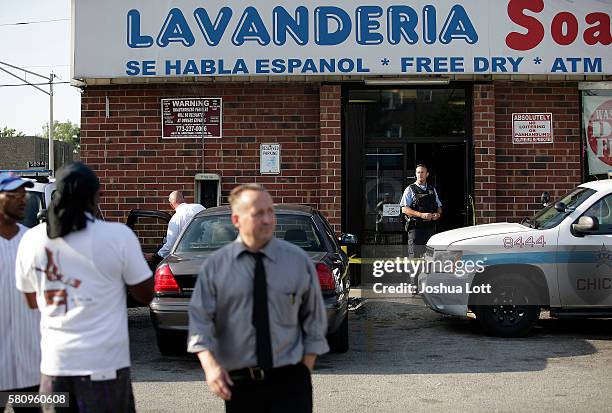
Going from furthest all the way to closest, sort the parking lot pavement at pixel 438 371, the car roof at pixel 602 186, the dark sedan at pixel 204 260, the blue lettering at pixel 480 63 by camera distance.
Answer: the blue lettering at pixel 480 63 < the car roof at pixel 602 186 < the dark sedan at pixel 204 260 < the parking lot pavement at pixel 438 371

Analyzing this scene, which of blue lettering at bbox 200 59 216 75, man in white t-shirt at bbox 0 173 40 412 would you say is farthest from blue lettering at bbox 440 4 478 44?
man in white t-shirt at bbox 0 173 40 412

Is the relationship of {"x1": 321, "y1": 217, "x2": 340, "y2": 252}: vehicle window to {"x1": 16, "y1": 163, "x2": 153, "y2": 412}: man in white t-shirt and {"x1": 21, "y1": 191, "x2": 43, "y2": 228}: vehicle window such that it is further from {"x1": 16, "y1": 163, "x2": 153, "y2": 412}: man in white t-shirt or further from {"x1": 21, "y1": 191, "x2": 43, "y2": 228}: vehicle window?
{"x1": 16, "y1": 163, "x2": 153, "y2": 412}: man in white t-shirt

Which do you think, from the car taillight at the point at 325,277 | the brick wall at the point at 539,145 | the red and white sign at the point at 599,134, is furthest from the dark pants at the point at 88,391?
the red and white sign at the point at 599,134

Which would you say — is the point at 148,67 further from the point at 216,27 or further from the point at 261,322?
the point at 261,322

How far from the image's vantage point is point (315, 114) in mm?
13875

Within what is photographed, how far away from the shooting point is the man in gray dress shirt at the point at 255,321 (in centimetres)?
374

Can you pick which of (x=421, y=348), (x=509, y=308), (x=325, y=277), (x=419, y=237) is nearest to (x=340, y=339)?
(x=421, y=348)

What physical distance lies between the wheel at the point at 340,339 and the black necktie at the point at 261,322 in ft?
16.3

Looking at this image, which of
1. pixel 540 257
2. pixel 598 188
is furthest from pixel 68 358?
pixel 598 188

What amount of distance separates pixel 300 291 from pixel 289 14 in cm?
1013

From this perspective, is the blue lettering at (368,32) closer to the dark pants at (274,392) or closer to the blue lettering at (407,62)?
the blue lettering at (407,62)

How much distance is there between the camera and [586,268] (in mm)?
9453

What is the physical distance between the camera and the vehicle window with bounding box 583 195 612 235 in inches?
377

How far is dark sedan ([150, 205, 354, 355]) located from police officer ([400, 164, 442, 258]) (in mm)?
3011
